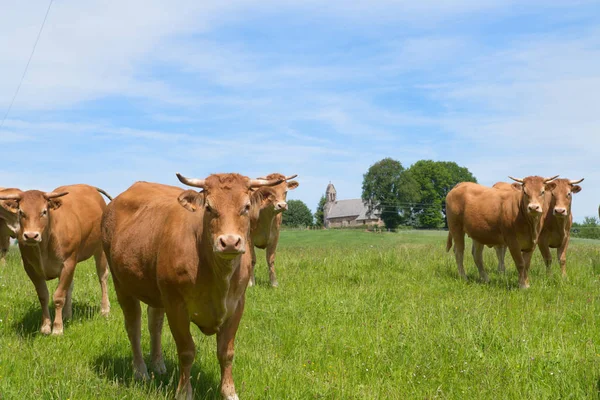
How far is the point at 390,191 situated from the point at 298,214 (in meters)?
57.3

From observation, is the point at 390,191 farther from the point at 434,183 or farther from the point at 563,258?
the point at 563,258

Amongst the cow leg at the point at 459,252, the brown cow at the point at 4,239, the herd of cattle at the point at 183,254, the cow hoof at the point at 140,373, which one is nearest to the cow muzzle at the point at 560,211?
the cow leg at the point at 459,252

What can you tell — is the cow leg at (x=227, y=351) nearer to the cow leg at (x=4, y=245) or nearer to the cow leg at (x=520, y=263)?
the cow leg at (x=520, y=263)

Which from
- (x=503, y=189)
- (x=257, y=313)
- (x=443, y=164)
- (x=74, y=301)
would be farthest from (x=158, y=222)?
(x=443, y=164)

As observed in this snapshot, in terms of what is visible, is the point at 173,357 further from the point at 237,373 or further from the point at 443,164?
the point at 443,164

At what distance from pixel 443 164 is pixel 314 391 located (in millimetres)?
95965

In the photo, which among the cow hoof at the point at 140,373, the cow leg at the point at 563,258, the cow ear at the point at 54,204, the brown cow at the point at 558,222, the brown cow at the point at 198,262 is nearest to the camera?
the brown cow at the point at 198,262

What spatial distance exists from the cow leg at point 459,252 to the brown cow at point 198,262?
26.6ft

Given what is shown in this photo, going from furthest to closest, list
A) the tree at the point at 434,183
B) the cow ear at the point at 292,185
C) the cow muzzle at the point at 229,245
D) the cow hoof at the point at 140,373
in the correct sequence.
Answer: the tree at the point at 434,183 < the cow ear at the point at 292,185 < the cow hoof at the point at 140,373 < the cow muzzle at the point at 229,245

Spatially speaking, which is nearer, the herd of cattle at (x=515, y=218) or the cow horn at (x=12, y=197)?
the cow horn at (x=12, y=197)

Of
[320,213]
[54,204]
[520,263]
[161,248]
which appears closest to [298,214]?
[320,213]

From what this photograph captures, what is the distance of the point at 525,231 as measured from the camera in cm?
1206

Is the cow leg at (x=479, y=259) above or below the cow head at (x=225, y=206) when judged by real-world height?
below

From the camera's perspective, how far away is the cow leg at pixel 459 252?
501 inches
